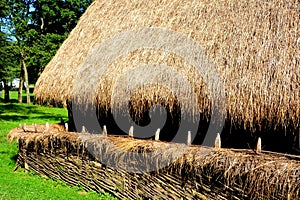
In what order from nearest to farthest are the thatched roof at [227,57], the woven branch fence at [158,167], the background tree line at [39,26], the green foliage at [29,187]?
1. the woven branch fence at [158,167]
2. the thatched roof at [227,57]
3. the green foliage at [29,187]
4. the background tree line at [39,26]

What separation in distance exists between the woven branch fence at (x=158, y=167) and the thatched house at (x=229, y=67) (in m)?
0.59

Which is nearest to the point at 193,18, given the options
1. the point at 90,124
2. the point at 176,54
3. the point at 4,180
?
the point at 176,54

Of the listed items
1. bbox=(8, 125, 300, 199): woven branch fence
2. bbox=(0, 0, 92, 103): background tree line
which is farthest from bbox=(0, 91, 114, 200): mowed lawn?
bbox=(0, 0, 92, 103): background tree line

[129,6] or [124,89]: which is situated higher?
[129,6]

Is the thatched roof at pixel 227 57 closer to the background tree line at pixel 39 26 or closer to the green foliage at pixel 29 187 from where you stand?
the green foliage at pixel 29 187

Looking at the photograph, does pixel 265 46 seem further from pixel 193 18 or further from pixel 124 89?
pixel 124 89

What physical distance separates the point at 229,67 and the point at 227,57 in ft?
0.68

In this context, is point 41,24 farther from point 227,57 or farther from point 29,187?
point 227,57

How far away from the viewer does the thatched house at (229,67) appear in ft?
15.3

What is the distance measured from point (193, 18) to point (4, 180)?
198 inches

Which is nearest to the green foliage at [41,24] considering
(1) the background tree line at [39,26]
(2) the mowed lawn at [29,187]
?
(1) the background tree line at [39,26]

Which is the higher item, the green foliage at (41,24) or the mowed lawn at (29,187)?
the green foliage at (41,24)

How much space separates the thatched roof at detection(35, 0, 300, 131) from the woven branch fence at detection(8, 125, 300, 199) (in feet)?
2.14

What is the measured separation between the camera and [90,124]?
25.5 ft
